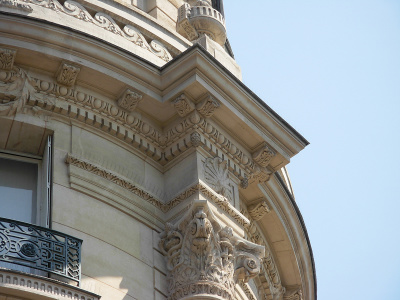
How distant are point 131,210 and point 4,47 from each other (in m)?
2.73

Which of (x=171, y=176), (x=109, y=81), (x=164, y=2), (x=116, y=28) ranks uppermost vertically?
(x=164, y=2)

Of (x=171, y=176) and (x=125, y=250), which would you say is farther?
(x=171, y=176)

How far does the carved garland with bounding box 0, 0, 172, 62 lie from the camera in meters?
17.8

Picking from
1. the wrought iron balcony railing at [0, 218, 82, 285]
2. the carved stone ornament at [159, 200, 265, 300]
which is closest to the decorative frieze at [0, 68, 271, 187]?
the carved stone ornament at [159, 200, 265, 300]

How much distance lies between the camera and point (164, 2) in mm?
20578

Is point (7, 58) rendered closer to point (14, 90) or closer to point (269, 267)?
point (14, 90)

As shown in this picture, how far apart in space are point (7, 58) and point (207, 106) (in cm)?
278

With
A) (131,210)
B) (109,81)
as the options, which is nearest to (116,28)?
(109,81)

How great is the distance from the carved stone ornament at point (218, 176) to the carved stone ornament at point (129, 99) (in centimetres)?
127

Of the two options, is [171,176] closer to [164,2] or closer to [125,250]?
[125,250]

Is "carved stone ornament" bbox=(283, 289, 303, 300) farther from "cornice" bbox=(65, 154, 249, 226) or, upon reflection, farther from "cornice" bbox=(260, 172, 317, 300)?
"cornice" bbox=(65, 154, 249, 226)

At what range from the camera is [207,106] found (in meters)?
17.1

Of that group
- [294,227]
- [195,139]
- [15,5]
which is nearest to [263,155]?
[195,139]

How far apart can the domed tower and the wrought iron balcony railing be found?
0.05 feet
